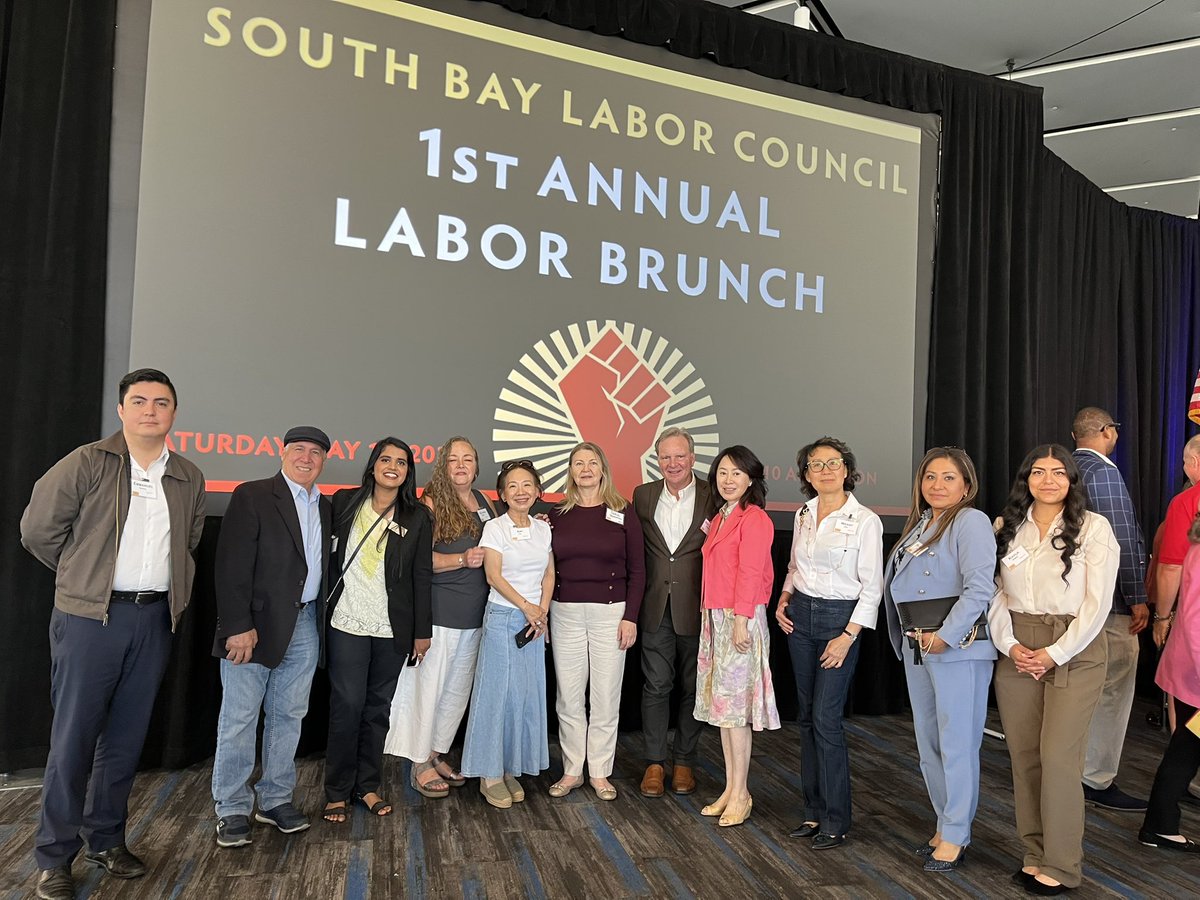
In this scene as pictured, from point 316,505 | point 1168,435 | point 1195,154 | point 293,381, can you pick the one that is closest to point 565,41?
point 293,381

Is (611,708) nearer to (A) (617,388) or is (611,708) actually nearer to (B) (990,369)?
(A) (617,388)

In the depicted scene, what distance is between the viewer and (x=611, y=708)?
11.2 ft

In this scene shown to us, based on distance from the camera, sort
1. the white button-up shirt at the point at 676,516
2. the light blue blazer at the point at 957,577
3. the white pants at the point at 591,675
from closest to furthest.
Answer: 1. the light blue blazer at the point at 957,577
2. the white pants at the point at 591,675
3. the white button-up shirt at the point at 676,516

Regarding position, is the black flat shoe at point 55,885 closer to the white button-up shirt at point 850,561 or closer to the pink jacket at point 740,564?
the pink jacket at point 740,564

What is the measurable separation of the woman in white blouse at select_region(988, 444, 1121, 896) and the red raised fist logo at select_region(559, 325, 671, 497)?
6.46ft

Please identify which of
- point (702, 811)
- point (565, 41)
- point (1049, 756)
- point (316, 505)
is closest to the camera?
point (1049, 756)

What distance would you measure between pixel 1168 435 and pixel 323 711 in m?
6.67

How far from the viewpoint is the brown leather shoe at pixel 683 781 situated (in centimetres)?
346

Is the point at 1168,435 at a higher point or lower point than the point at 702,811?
higher

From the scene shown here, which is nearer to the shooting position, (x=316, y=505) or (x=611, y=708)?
(x=316, y=505)

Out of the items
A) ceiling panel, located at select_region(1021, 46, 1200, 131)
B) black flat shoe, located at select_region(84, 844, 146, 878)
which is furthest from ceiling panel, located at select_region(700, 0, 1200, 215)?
black flat shoe, located at select_region(84, 844, 146, 878)

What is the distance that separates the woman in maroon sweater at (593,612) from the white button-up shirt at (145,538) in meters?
1.44

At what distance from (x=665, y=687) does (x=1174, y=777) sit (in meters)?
1.84

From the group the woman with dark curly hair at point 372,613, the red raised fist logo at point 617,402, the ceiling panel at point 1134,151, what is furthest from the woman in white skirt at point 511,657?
the ceiling panel at point 1134,151
